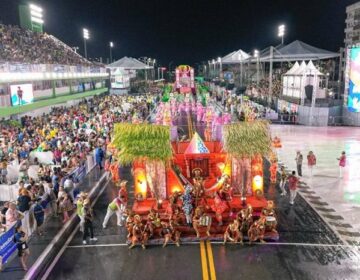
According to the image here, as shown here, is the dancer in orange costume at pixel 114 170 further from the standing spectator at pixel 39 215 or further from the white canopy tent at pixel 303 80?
the white canopy tent at pixel 303 80

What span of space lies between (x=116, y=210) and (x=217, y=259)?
13.4 ft

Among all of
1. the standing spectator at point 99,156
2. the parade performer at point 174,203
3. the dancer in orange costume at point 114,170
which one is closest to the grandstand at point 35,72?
the standing spectator at point 99,156

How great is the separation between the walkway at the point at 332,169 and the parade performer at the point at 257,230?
2.81 m

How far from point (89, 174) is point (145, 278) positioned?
35.7 feet

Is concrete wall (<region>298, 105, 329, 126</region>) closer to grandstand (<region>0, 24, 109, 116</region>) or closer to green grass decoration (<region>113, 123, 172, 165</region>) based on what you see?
grandstand (<region>0, 24, 109, 116</region>)

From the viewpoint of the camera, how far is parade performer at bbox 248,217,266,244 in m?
Answer: 11.8

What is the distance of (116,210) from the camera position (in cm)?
1327

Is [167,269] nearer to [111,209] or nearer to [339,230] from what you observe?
[111,209]

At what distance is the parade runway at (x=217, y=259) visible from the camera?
10.1 meters

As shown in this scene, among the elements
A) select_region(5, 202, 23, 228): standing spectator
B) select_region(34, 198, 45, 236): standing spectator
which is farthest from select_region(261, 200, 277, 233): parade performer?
select_region(5, 202, 23, 228): standing spectator

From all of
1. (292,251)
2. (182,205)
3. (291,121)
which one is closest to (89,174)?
(182,205)

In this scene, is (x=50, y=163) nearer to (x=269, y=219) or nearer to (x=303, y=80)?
(x=269, y=219)

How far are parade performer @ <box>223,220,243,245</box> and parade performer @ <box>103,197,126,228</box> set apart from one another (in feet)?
12.1

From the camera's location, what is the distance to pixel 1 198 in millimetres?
15367
